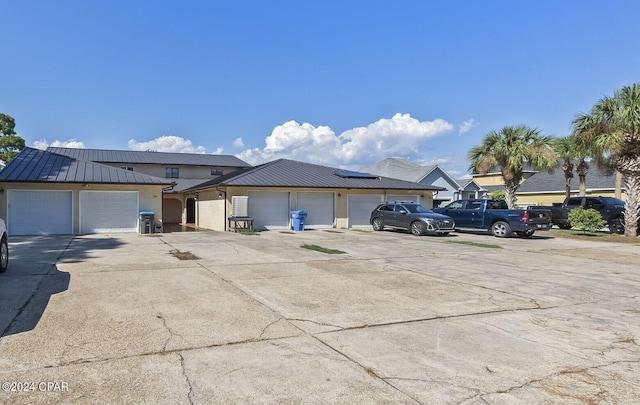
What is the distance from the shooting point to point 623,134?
18438 millimetres

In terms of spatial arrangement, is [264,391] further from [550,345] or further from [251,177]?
[251,177]

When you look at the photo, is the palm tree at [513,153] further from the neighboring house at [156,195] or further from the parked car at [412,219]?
the parked car at [412,219]

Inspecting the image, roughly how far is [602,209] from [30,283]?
81.9ft

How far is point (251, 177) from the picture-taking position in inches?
906

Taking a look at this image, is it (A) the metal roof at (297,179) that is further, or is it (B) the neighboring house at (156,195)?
(A) the metal roof at (297,179)

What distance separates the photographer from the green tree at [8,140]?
3709cm

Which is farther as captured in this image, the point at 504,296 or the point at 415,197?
the point at 415,197

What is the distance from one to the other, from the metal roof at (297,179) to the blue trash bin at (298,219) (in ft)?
5.01

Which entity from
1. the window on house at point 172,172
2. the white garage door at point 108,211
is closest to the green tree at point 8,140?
the window on house at point 172,172

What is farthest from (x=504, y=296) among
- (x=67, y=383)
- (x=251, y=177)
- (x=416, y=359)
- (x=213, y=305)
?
(x=251, y=177)

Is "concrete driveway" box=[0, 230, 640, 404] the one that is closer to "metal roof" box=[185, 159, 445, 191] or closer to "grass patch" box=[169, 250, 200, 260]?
"grass patch" box=[169, 250, 200, 260]

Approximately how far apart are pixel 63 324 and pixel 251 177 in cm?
1822

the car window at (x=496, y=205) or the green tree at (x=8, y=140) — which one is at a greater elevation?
the green tree at (x=8, y=140)

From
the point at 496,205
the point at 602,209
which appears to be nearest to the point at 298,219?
the point at 496,205
